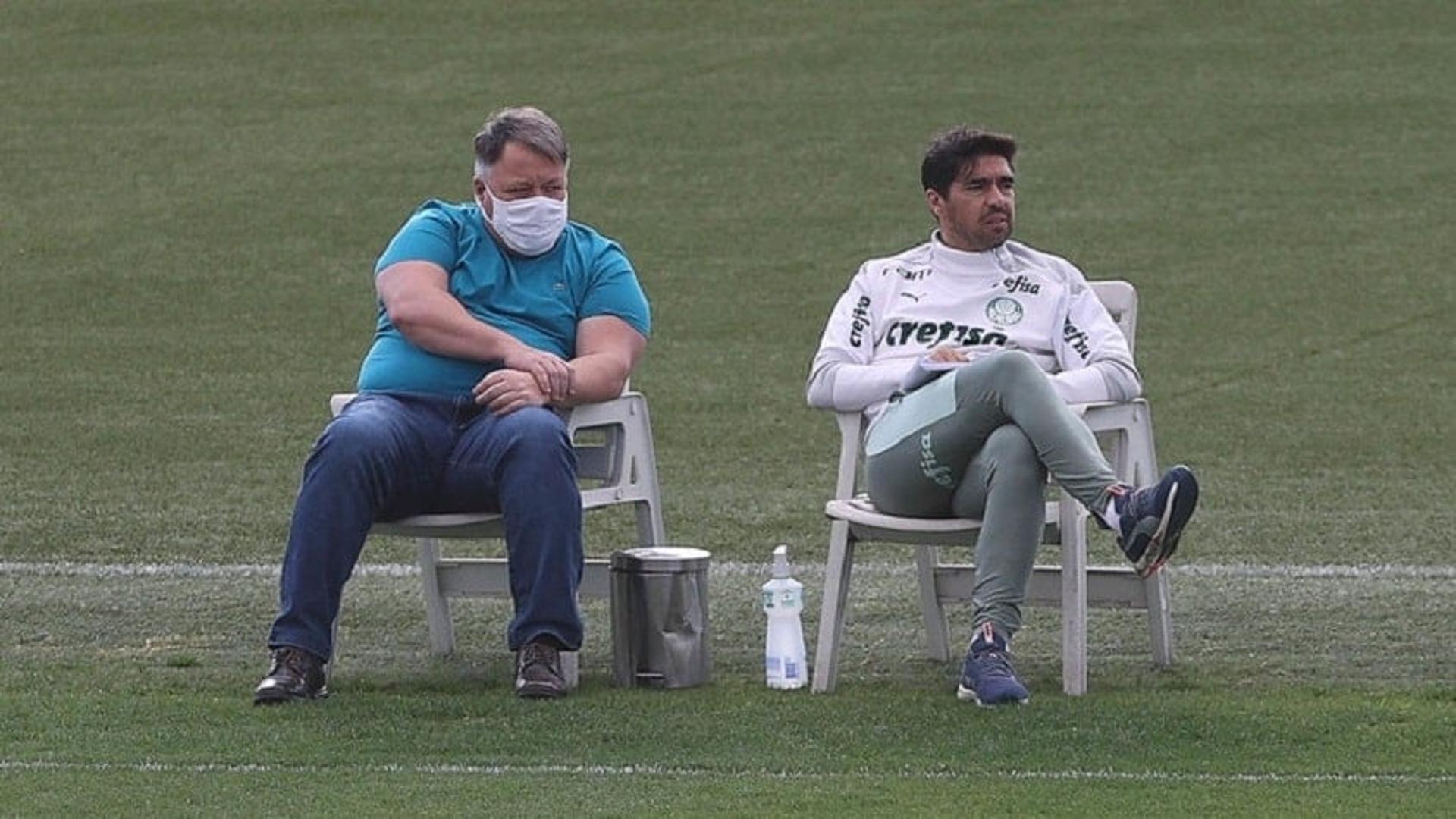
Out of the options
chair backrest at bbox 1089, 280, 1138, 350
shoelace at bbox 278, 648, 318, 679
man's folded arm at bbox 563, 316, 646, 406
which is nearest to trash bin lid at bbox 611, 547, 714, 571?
man's folded arm at bbox 563, 316, 646, 406

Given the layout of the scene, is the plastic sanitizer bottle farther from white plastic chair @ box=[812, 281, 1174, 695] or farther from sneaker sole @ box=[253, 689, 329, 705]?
sneaker sole @ box=[253, 689, 329, 705]

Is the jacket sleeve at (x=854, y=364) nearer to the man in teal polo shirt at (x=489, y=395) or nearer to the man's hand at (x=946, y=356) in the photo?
the man's hand at (x=946, y=356)

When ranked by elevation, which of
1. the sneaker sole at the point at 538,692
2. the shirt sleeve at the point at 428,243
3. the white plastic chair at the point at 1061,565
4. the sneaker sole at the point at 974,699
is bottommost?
A: the sneaker sole at the point at 974,699

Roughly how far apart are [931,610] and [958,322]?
2.27ft

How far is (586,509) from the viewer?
6.49 metres

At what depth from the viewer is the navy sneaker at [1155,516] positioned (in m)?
5.75

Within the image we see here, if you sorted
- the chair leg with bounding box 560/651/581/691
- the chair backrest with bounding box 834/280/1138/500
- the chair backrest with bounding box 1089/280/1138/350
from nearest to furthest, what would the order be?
the chair leg with bounding box 560/651/581/691
the chair backrest with bounding box 834/280/1138/500
the chair backrest with bounding box 1089/280/1138/350

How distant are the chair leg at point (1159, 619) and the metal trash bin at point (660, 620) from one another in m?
1.03

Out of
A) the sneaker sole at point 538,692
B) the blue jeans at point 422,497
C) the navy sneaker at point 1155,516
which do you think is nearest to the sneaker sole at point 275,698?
the blue jeans at point 422,497

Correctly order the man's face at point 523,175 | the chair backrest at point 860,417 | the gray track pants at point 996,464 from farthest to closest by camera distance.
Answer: the man's face at point 523,175, the chair backrest at point 860,417, the gray track pants at point 996,464

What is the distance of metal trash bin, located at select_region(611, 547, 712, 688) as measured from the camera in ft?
20.4

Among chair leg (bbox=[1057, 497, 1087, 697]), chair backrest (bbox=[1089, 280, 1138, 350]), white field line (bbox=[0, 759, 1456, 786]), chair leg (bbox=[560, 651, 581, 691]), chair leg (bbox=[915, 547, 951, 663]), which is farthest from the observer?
chair backrest (bbox=[1089, 280, 1138, 350])

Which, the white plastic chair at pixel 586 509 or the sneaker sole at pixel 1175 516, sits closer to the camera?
the sneaker sole at pixel 1175 516

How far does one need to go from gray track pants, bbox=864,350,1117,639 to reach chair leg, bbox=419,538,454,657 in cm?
120
